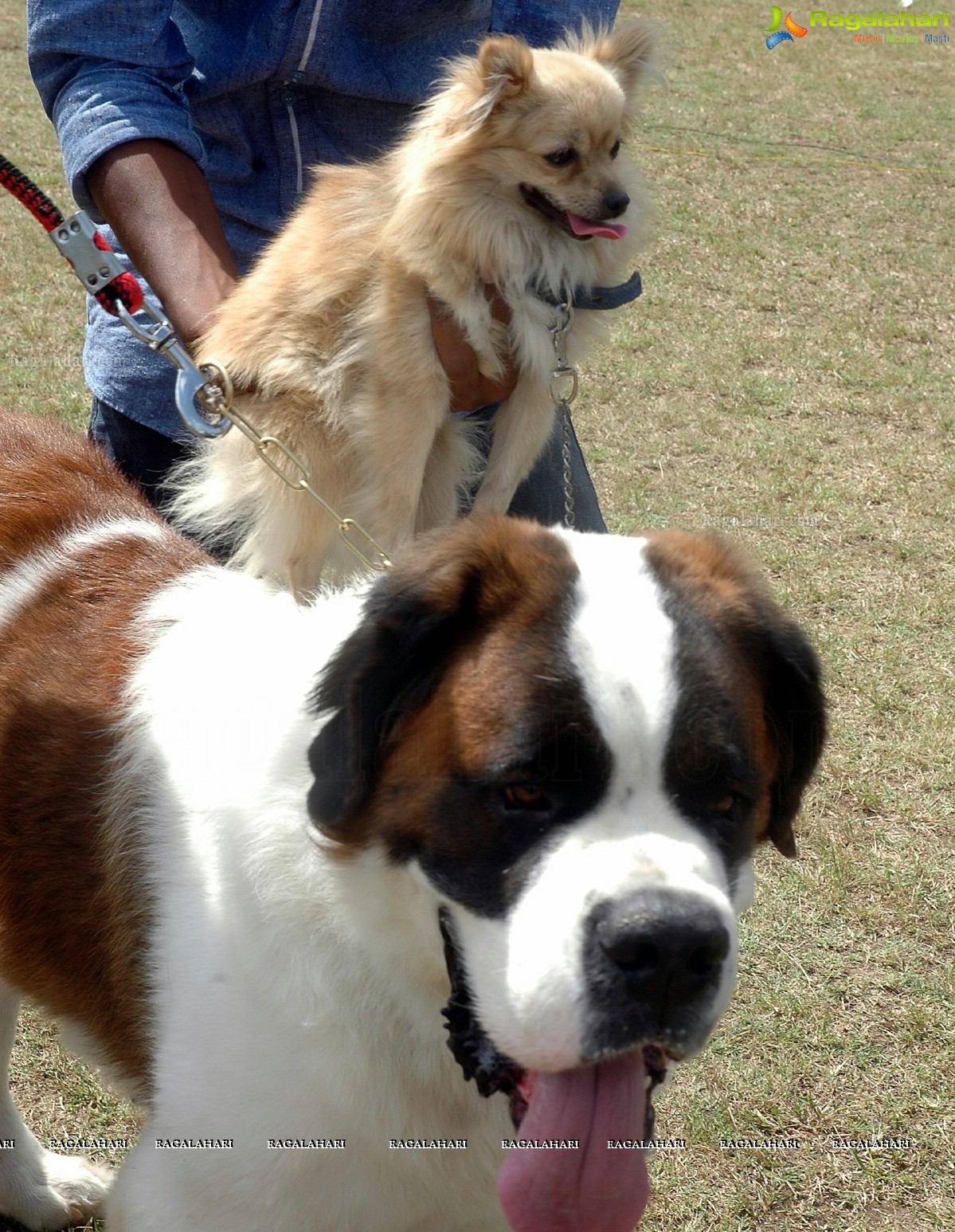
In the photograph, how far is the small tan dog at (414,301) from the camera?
3158mm

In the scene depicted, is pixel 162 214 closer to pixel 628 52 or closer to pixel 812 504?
pixel 628 52

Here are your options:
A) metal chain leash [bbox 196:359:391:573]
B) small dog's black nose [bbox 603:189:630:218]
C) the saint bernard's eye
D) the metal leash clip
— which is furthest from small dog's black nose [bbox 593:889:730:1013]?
small dog's black nose [bbox 603:189:630:218]

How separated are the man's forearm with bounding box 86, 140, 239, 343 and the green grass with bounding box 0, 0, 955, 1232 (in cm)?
192

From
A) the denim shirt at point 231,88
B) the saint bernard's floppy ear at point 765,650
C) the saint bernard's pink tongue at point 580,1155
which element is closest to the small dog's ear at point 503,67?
the denim shirt at point 231,88

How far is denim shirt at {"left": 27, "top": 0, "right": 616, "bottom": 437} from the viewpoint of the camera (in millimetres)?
2883

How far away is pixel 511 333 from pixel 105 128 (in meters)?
1.11

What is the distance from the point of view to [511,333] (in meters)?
3.29

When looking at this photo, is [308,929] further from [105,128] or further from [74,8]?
[74,8]

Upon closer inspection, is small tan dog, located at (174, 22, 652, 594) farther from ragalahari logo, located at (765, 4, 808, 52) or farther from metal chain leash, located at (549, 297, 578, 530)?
ragalahari logo, located at (765, 4, 808, 52)

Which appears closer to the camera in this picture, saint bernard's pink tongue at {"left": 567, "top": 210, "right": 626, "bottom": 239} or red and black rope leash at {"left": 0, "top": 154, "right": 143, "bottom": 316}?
red and black rope leash at {"left": 0, "top": 154, "right": 143, "bottom": 316}

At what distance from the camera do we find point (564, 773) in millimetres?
1846

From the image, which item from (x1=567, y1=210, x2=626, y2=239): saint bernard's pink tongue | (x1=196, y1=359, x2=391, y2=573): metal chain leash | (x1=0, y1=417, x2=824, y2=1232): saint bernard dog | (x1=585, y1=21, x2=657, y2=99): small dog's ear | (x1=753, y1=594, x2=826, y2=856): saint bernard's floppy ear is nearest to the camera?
(x1=0, y1=417, x2=824, y2=1232): saint bernard dog

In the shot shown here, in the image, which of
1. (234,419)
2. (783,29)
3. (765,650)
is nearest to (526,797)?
Result: (765,650)

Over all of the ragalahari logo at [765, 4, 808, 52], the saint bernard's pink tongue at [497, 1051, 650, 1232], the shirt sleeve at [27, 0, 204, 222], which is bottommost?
the ragalahari logo at [765, 4, 808, 52]
